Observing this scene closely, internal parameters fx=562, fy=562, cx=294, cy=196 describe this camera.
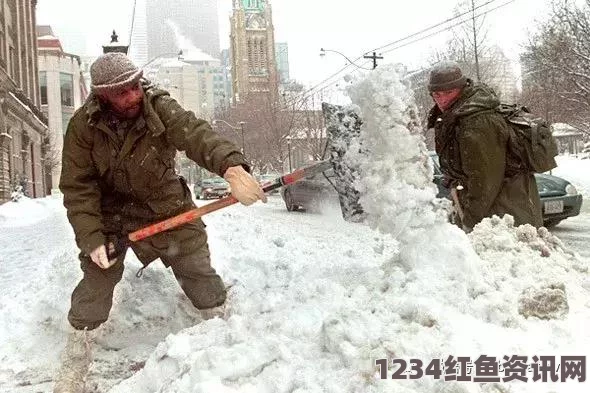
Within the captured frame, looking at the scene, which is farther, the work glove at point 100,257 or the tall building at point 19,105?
the tall building at point 19,105

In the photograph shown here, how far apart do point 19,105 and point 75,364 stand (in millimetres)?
25423

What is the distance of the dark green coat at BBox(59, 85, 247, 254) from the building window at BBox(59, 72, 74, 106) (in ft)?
187

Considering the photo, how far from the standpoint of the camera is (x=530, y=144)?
10.8ft

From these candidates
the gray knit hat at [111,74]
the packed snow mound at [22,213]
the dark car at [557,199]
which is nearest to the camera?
the gray knit hat at [111,74]

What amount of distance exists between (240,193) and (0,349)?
1.99 metres

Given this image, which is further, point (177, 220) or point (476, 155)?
point (476, 155)

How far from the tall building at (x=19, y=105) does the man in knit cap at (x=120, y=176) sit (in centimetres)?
2027

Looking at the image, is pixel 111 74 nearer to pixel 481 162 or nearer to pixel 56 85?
pixel 481 162

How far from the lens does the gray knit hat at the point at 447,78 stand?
3.45 metres

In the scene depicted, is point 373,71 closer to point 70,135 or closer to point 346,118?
point 346,118


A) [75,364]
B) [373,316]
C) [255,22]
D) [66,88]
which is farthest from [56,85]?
[373,316]

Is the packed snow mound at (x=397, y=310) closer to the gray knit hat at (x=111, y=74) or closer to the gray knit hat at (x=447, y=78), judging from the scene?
the gray knit hat at (x=447, y=78)

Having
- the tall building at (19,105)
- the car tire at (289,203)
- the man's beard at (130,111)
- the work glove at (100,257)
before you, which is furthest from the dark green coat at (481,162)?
the tall building at (19,105)

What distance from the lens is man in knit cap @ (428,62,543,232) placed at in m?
3.29
